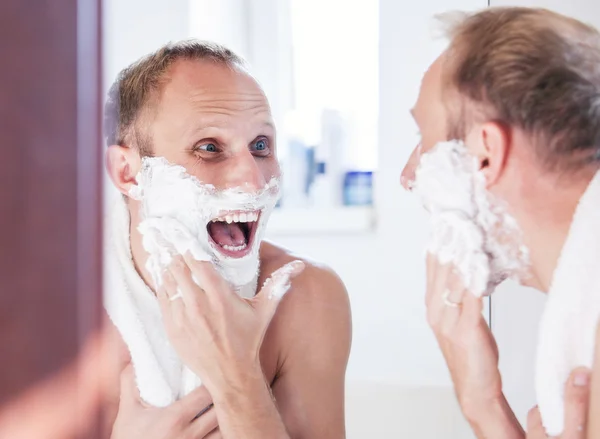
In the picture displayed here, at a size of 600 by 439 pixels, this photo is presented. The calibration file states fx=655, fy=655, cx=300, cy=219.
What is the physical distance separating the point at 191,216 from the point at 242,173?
0.08m

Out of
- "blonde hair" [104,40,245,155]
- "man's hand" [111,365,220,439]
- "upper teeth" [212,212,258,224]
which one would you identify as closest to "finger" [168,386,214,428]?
"man's hand" [111,365,220,439]

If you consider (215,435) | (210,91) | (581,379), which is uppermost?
(210,91)

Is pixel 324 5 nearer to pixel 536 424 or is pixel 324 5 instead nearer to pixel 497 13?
pixel 497 13

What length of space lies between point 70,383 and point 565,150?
68cm

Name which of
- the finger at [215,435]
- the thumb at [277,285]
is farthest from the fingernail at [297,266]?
the finger at [215,435]

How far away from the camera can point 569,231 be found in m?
0.72

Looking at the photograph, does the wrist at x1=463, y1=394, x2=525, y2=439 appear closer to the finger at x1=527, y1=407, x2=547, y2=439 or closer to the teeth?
the finger at x1=527, y1=407, x2=547, y2=439

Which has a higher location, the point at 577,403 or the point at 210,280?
the point at 210,280

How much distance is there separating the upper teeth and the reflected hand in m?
0.24

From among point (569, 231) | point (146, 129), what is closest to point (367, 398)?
point (569, 231)

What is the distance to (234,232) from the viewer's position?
2.79 ft

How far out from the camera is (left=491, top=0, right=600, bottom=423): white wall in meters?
0.75

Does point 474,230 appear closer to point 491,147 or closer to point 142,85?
point 491,147

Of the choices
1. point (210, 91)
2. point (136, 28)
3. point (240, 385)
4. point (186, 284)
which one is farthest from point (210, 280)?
point (136, 28)
